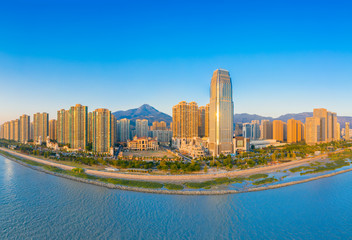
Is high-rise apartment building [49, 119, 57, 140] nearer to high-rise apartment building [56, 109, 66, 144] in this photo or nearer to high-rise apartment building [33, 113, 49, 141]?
high-rise apartment building [33, 113, 49, 141]

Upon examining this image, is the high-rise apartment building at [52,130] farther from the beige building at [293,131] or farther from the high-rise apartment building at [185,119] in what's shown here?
the beige building at [293,131]

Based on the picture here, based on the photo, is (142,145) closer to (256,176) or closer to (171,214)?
(256,176)

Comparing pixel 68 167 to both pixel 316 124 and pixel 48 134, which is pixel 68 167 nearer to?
pixel 48 134

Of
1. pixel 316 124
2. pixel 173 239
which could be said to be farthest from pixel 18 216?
pixel 316 124

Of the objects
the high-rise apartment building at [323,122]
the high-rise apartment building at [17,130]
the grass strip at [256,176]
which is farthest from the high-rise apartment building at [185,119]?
the high-rise apartment building at [17,130]

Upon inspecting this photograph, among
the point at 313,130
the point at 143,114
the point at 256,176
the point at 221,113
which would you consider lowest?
the point at 256,176

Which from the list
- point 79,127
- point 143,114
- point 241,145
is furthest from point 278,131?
point 143,114
